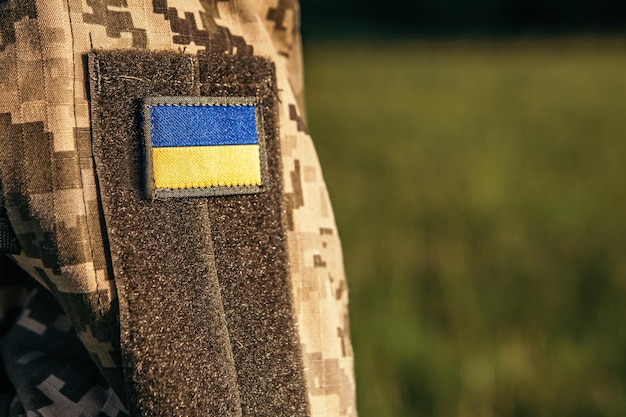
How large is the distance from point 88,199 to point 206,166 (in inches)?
5.8

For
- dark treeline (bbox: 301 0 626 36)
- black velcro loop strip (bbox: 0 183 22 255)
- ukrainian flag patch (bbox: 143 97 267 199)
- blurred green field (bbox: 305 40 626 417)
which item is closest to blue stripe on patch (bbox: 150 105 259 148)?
ukrainian flag patch (bbox: 143 97 267 199)

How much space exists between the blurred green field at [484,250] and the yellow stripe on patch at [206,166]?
4.15 ft

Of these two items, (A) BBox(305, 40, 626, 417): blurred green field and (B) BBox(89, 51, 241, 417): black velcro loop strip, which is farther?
(A) BBox(305, 40, 626, 417): blurred green field

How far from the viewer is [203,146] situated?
879 mm

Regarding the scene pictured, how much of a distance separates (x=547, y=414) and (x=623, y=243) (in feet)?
4.70

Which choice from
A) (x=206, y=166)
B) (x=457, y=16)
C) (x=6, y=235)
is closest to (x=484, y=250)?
(x=206, y=166)

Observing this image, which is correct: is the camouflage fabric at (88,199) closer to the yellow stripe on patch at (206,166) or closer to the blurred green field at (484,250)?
the yellow stripe on patch at (206,166)

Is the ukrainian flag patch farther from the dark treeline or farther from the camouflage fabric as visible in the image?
the dark treeline

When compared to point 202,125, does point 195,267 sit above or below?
below

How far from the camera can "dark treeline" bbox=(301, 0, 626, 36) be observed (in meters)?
21.4

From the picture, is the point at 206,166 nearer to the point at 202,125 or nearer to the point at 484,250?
the point at 202,125

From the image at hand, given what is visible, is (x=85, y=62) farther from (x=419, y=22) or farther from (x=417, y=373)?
(x=419, y=22)

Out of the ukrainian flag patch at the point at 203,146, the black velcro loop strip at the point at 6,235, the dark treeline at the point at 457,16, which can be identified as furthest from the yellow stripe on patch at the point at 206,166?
the dark treeline at the point at 457,16

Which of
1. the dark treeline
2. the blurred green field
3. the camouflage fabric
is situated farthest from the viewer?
the dark treeline
